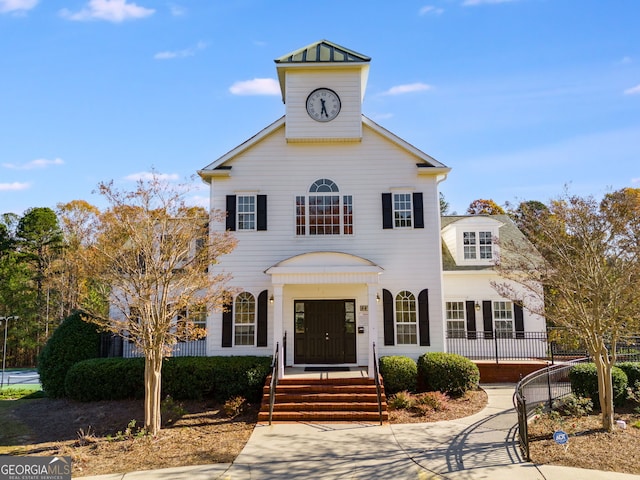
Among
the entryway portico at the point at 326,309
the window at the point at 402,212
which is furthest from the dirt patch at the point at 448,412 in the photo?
the window at the point at 402,212

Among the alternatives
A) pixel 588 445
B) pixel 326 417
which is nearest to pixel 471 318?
pixel 326 417

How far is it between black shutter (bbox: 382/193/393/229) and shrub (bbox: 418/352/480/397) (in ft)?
15.4

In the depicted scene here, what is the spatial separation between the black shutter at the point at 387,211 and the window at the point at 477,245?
556cm

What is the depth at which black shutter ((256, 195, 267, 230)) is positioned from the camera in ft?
52.5

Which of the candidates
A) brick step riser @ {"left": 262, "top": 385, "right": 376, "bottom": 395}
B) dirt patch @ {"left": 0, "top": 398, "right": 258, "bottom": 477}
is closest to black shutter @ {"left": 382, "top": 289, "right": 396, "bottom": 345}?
brick step riser @ {"left": 262, "top": 385, "right": 376, "bottom": 395}

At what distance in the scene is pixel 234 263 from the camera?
52.1 feet

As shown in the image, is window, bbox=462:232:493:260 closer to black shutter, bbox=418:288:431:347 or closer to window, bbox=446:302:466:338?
window, bbox=446:302:466:338

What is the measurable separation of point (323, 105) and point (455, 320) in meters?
10.2

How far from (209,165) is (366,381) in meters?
9.02

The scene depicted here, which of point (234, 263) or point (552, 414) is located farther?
A: point (234, 263)

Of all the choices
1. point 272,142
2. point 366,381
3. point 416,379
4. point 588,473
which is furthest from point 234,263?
point 588,473

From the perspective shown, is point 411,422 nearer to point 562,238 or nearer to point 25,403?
point 562,238

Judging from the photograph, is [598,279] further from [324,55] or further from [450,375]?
[324,55]

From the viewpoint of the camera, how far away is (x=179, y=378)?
13.9 metres
